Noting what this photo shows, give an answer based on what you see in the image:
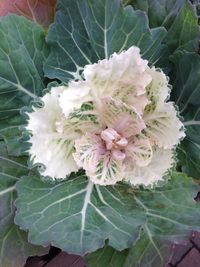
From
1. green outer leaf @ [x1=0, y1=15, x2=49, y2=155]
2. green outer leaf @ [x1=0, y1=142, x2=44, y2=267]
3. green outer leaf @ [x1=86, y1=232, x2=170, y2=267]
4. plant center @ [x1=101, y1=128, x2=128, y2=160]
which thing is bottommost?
green outer leaf @ [x1=86, y1=232, x2=170, y2=267]

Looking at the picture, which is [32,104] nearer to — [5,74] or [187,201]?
[5,74]

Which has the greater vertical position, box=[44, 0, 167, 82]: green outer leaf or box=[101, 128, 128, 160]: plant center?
box=[44, 0, 167, 82]: green outer leaf

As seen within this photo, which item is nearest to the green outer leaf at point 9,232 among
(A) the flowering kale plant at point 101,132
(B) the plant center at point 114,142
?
(A) the flowering kale plant at point 101,132

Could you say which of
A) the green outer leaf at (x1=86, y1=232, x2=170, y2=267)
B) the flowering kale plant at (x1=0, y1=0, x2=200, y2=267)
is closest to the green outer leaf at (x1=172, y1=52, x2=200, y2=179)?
the flowering kale plant at (x1=0, y1=0, x2=200, y2=267)

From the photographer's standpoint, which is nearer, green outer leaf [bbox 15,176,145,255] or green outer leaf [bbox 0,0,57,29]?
green outer leaf [bbox 15,176,145,255]

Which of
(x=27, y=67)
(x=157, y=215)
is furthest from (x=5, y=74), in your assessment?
(x=157, y=215)

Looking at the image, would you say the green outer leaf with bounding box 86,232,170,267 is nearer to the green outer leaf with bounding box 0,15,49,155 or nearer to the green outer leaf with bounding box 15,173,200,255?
the green outer leaf with bounding box 15,173,200,255

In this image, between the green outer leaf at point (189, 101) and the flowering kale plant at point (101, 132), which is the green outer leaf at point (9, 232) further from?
the green outer leaf at point (189, 101)

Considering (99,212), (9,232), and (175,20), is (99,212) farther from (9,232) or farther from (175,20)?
(175,20)
